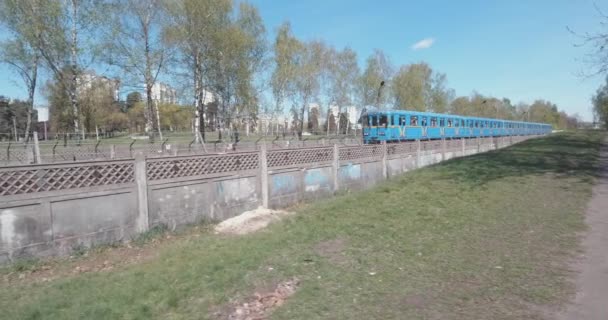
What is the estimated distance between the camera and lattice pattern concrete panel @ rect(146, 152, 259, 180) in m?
6.89

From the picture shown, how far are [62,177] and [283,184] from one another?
515 cm

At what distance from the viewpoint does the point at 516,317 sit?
3215 millimetres

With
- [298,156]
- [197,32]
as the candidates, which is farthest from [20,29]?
[298,156]

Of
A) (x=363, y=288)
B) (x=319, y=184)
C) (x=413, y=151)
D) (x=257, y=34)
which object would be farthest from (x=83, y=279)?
(x=257, y=34)

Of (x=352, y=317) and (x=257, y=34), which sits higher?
(x=257, y=34)

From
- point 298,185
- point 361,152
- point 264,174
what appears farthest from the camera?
point 361,152

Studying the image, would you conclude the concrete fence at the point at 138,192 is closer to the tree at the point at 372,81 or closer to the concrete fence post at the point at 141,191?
the concrete fence post at the point at 141,191

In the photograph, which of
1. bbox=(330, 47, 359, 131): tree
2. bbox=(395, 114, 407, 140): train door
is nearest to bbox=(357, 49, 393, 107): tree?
bbox=(330, 47, 359, 131): tree

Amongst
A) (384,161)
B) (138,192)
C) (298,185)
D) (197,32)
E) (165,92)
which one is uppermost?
(197,32)

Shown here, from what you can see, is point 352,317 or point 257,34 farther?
point 257,34

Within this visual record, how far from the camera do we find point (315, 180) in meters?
10.8

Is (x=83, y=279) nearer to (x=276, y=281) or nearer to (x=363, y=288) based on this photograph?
(x=276, y=281)

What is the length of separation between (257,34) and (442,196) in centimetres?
2993

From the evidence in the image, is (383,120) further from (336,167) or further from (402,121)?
(336,167)
